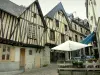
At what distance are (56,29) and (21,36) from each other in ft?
26.8

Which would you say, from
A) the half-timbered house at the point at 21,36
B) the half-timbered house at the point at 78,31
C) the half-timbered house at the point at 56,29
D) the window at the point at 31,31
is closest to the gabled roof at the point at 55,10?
the half-timbered house at the point at 56,29

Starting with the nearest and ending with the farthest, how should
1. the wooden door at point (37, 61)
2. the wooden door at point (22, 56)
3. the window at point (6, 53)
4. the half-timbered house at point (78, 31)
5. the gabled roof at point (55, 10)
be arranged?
the window at point (6, 53)
the wooden door at point (22, 56)
the wooden door at point (37, 61)
the gabled roof at point (55, 10)
the half-timbered house at point (78, 31)

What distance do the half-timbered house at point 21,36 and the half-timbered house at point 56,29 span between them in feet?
4.67

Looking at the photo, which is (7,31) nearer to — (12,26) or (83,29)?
(12,26)

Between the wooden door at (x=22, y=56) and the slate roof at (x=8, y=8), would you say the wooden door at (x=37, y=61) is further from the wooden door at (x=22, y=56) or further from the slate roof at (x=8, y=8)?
the slate roof at (x=8, y=8)

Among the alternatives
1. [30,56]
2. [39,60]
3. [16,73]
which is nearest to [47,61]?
[39,60]

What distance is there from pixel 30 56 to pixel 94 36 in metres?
7.60

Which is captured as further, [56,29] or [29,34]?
[56,29]

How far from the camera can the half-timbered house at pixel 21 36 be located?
1303cm

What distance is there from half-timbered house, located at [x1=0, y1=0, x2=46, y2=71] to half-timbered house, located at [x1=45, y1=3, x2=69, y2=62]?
1424 millimetres

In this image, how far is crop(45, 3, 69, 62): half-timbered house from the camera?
791 inches

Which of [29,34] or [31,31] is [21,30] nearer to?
[29,34]

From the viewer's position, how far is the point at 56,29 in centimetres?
2186

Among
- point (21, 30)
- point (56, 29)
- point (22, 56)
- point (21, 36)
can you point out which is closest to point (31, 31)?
point (21, 30)
